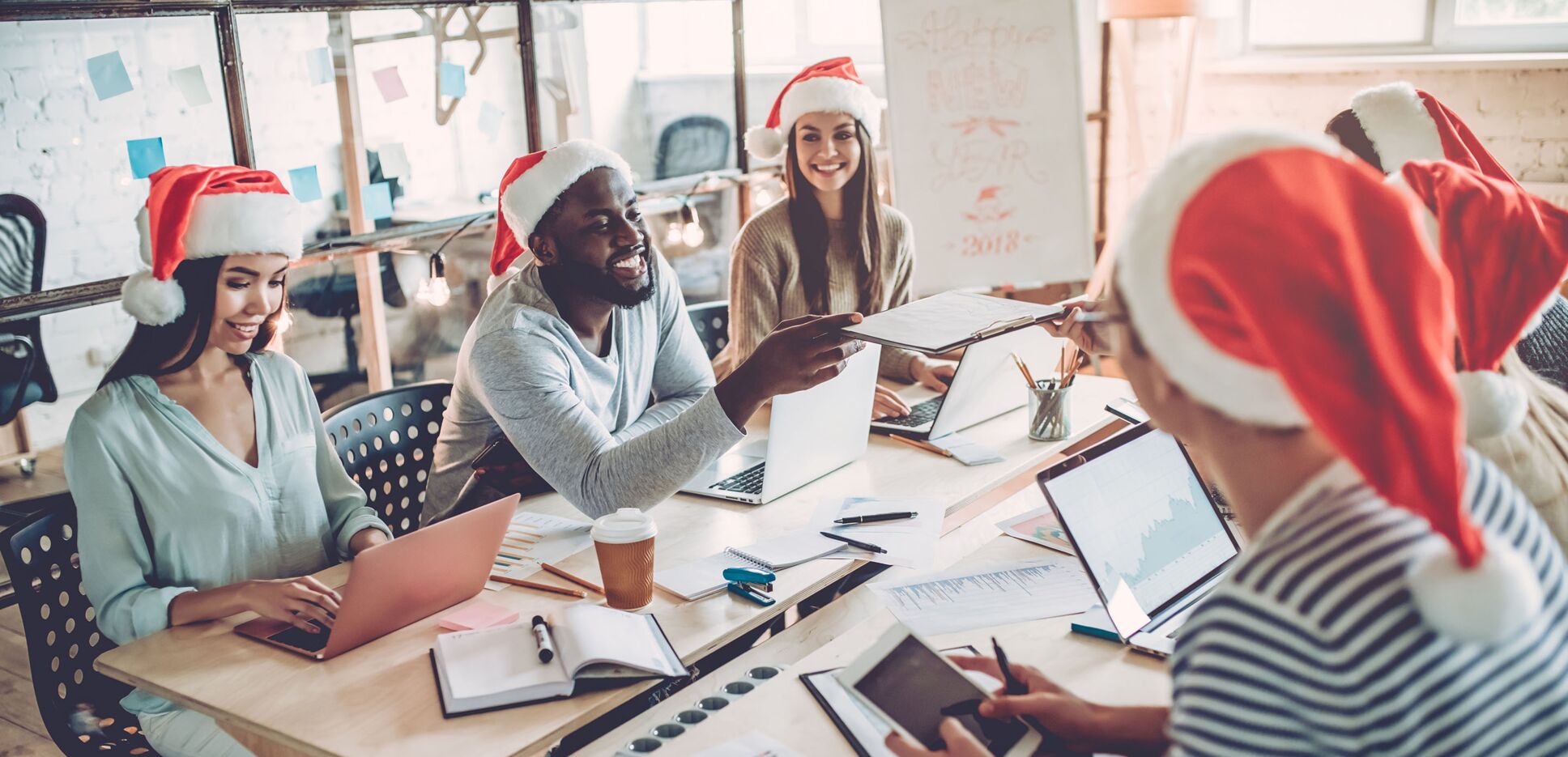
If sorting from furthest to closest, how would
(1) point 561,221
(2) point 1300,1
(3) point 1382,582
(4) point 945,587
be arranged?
(2) point 1300,1, (1) point 561,221, (4) point 945,587, (3) point 1382,582

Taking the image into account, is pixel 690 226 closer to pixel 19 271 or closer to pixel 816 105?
pixel 816 105

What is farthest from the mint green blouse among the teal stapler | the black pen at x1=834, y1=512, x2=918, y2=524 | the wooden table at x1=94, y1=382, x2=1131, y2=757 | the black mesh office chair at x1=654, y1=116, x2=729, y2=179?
the black mesh office chair at x1=654, y1=116, x2=729, y2=179

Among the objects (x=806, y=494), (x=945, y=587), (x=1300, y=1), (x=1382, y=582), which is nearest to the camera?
(x=1382, y=582)

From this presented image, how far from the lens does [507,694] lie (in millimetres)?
1419

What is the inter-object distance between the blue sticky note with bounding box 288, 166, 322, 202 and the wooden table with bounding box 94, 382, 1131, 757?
4.14ft

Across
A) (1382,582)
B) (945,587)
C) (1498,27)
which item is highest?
(1498,27)

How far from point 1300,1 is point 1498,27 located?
71cm

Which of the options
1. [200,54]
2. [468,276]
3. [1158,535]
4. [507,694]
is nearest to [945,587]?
[1158,535]

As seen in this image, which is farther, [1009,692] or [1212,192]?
[1009,692]

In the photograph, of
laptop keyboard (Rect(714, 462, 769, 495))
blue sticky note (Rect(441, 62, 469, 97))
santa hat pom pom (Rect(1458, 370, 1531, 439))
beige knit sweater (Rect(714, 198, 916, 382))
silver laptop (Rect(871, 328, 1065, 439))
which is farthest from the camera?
blue sticky note (Rect(441, 62, 469, 97))

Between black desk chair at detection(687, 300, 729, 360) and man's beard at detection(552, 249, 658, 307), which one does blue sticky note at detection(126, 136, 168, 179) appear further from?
black desk chair at detection(687, 300, 729, 360)

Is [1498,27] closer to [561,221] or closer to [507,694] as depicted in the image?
[561,221]

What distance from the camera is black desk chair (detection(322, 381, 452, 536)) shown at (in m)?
2.23

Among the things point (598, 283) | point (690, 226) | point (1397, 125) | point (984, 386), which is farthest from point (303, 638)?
point (690, 226)
